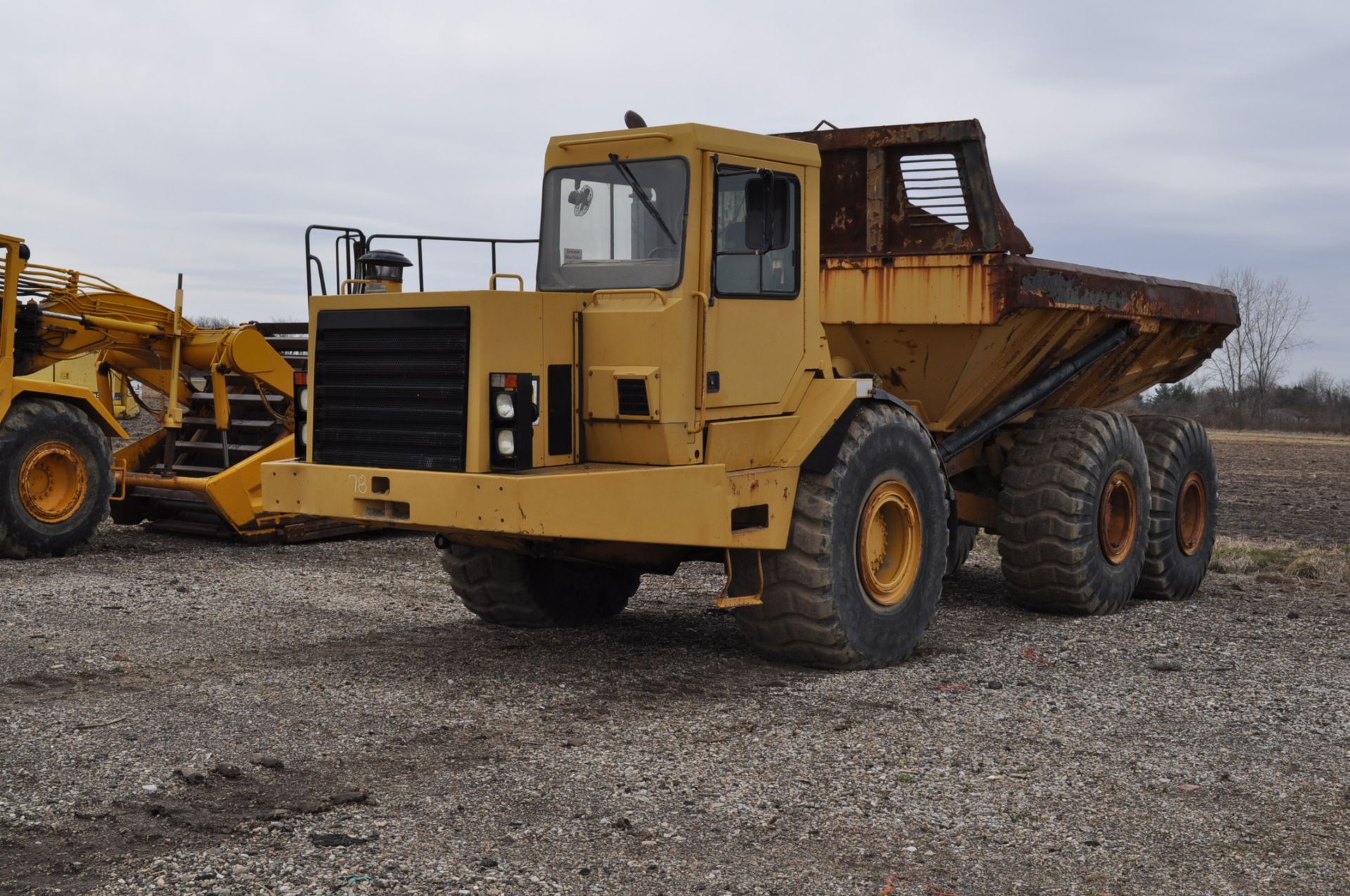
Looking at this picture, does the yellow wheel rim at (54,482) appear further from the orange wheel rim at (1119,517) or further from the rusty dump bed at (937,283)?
the orange wheel rim at (1119,517)

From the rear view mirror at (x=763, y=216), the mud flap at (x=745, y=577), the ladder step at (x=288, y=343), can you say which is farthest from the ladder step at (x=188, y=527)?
the rear view mirror at (x=763, y=216)

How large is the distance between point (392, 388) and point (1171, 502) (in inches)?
265

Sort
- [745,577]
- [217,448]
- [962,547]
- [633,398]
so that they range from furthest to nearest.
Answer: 1. [217,448]
2. [962,547]
3. [745,577]
4. [633,398]

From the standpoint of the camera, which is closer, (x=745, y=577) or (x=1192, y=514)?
(x=745, y=577)

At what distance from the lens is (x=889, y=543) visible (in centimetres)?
836

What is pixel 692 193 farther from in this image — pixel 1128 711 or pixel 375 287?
pixel 1128 711

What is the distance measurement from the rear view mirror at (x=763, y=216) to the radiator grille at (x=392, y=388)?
1515 millimetres

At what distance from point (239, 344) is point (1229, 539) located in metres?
10.3

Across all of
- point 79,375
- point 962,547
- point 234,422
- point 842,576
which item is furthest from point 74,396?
point 79,375

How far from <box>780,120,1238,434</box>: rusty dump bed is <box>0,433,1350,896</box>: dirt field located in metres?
1.78

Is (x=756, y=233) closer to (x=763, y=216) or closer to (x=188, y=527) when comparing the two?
(x=763, y=216)

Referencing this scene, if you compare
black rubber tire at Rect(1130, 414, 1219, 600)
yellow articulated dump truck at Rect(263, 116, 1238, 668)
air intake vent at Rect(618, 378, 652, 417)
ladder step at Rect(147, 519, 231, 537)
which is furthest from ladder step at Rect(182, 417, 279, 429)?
black rubber tire at Rect(1130, 414, 1219, 600)

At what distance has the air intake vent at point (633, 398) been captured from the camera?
7.12 metres

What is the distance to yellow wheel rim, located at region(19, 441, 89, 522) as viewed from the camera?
12352 mm
